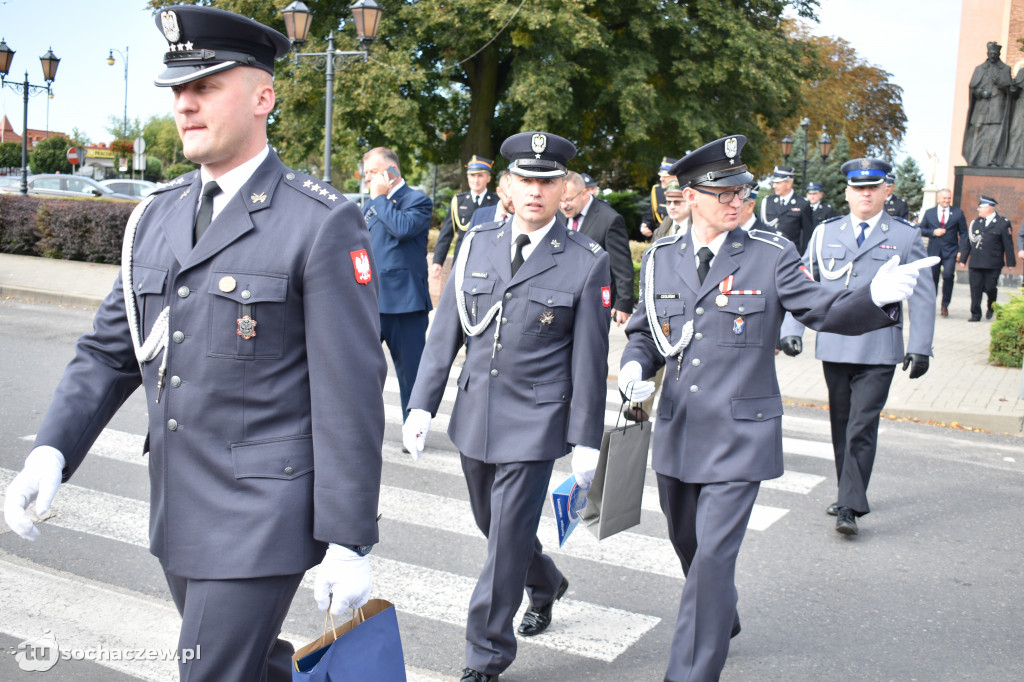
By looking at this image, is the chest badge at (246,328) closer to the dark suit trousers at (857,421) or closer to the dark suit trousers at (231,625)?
the dark suit trousers at (231,625)

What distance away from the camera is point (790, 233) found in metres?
17.8

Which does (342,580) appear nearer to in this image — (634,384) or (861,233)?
(634,384)

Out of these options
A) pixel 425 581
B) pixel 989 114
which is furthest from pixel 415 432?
pixel 989 114

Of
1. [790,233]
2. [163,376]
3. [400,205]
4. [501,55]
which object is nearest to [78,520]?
[400,205]

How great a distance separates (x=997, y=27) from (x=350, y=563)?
48.9 m

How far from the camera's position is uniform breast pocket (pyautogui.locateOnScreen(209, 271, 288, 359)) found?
2.45 metres

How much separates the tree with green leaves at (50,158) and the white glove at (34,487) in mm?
59702

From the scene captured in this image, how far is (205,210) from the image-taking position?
2600mm

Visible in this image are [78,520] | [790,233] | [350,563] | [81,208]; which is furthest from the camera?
[81,208]

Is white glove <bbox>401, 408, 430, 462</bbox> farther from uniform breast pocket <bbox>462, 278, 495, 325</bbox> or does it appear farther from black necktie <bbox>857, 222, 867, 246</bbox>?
black necktie <bbox>857, 222, 867, 246</bbox>

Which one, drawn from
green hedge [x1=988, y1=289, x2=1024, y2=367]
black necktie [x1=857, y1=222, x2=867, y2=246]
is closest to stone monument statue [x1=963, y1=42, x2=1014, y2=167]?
green hedge [x1=988, y1=289, x2=1024, y2=367]

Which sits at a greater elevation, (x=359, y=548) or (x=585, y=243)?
(x=585, y=243)

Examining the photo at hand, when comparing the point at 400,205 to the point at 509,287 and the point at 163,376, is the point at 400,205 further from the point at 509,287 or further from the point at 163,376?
the point at 163,376

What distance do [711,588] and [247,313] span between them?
222cm
